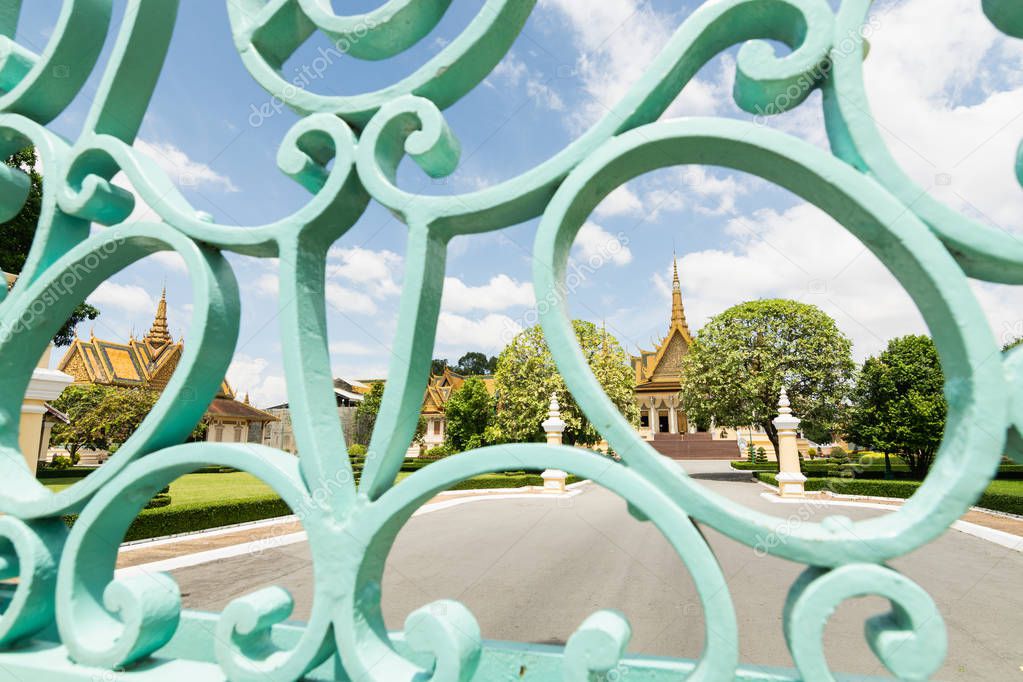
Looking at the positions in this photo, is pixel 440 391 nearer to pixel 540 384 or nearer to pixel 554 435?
pixel 540 384

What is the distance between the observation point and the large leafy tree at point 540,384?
21.1 metres

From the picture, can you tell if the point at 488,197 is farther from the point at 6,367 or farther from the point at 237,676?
the point at 6,367

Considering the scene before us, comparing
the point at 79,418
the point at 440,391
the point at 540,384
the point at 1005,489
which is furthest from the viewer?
the point at 440,391

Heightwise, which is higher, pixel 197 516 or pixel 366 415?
pixel 366 415

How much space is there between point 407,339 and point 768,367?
23045 millimetres

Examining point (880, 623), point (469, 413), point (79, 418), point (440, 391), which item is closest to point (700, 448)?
point (469, 413)

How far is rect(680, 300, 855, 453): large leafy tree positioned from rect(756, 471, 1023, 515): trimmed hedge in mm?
4248

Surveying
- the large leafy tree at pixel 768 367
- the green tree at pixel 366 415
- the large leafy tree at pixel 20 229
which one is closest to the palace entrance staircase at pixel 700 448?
the large leafy tree at pixel 768 367

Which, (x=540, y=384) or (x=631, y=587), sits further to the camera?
(x=540, y=384)

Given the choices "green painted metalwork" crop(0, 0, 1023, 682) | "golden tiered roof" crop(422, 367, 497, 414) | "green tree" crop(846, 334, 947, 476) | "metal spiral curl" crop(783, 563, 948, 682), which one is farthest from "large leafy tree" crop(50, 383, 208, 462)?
"green tree" crop(846, 334, 947, 476)

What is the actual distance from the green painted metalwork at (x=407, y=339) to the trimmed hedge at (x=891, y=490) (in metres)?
13.9

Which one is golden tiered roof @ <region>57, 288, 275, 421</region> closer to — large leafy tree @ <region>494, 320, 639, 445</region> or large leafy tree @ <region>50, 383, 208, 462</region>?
large leafy tree @ <region>50, 383, 208, 462</region>

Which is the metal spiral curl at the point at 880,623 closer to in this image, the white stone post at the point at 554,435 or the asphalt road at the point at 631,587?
the asphalt road at the point at 631,587

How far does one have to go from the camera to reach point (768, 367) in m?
21.4
